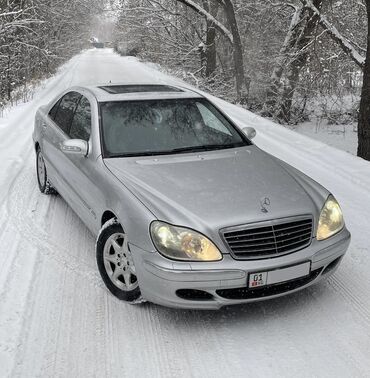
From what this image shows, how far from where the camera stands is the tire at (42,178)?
5.91 meters

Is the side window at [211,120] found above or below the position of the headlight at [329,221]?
above

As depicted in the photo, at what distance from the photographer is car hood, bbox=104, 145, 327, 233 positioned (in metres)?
3.32

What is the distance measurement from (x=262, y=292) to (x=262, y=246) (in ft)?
1.04

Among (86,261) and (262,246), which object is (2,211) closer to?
(86,261)

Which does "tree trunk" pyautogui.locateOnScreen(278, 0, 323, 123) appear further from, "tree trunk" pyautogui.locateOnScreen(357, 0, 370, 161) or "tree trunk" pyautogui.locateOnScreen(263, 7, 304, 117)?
"tree trunk" pyautogui.locateOnScreen(357, 0, 370, 161)

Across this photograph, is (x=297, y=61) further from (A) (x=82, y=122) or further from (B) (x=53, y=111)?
(A) (x=82, y=122)

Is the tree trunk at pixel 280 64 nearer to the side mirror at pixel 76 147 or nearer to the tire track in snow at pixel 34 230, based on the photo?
the tire track in snow at pixel 34 230

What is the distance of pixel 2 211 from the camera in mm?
5422

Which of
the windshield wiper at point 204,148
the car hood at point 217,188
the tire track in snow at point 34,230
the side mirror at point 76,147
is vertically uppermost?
the side mirror at point 76,147

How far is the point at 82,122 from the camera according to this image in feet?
15.7

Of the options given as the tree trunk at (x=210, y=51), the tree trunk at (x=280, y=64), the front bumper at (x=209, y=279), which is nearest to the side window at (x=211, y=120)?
the front bumper at (x=209, y=279)

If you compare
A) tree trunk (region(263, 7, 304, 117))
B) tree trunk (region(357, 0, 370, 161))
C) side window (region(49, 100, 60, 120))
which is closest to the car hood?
side window (region(49, 100, 60, 120))

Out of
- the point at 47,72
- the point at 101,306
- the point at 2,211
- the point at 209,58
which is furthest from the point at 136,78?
the point at 101,306

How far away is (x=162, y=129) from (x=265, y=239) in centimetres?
167
